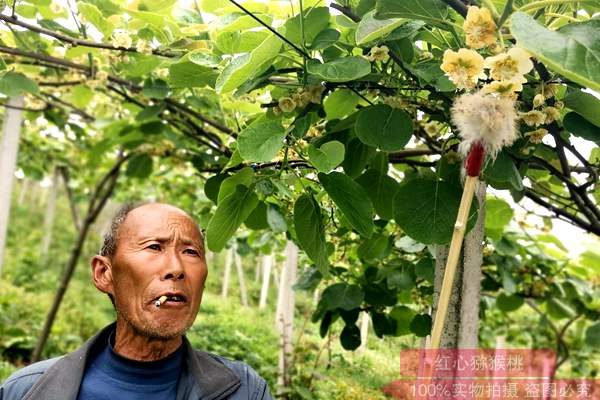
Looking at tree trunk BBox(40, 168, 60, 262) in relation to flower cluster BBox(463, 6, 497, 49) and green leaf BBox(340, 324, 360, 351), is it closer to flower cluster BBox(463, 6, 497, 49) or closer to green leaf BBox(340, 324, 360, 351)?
green leaf BBox(340, 324, 360, 351)

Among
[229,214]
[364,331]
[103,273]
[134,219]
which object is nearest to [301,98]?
[229,214]

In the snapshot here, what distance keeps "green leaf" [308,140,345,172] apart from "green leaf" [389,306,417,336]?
0.86m

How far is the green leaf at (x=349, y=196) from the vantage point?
975mm

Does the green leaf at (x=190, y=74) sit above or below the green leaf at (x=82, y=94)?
below

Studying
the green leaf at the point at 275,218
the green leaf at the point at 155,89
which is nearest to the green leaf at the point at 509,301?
the green leaf at the point at 275,218

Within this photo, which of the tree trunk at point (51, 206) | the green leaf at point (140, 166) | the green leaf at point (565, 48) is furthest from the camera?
the tree trunk at point (51, 206)

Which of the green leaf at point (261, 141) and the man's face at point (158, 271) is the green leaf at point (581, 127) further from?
the man's face at point (158, 271)

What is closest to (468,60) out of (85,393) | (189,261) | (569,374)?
(189,261)

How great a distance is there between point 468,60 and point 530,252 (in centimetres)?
174

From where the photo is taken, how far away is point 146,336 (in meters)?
1.11

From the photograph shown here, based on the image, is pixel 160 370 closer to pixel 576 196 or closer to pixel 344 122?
pixel 344 122

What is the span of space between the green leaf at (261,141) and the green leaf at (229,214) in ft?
0.52

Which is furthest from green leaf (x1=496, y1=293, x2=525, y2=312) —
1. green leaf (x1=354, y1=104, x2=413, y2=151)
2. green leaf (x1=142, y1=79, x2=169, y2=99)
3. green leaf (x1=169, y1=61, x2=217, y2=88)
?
green leaf (x1=169, y1=61, x2=217, y2=88)

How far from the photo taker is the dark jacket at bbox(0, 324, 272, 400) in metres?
1.14
